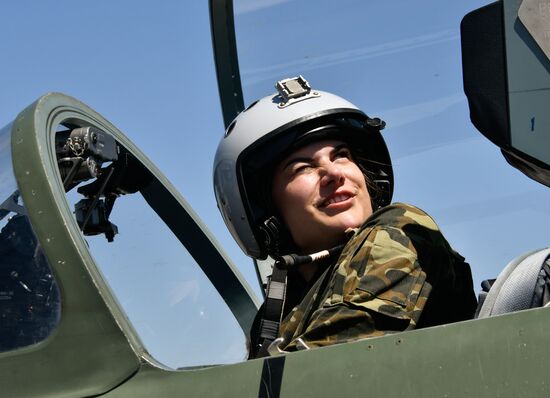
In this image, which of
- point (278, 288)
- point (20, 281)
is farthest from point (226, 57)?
point (20, 281)

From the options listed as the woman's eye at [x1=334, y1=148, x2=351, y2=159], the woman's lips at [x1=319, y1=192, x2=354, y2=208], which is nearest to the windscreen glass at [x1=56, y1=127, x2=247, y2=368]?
the woman's lips at [x1=319, y1=192, x2=354, y2=208]

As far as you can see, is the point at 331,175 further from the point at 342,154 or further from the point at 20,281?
the point at 20,281

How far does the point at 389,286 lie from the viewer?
2.08 metres

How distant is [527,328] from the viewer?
5.22ft

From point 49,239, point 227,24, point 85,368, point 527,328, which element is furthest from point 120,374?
point 227,24

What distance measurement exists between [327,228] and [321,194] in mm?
→ 103

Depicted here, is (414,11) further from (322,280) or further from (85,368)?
(85,368)

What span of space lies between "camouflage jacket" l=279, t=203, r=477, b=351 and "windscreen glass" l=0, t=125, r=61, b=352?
58cm

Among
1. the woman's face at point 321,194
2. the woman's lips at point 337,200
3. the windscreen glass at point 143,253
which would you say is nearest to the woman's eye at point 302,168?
the woman's face at point 321,194

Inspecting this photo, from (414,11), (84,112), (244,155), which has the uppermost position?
(414,11)

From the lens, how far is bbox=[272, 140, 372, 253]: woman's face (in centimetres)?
262

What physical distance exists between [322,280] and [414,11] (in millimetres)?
781

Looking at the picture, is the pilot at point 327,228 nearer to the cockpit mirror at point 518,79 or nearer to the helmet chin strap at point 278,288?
the helmet chin strap at point 278,288

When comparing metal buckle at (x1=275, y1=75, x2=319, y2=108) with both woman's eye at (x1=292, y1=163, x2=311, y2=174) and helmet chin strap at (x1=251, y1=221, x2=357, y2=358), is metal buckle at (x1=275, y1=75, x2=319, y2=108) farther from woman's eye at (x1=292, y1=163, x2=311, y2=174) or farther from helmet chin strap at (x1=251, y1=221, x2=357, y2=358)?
helmet chin strap at (x1=251, y1=221, x2=357, y2=358)
